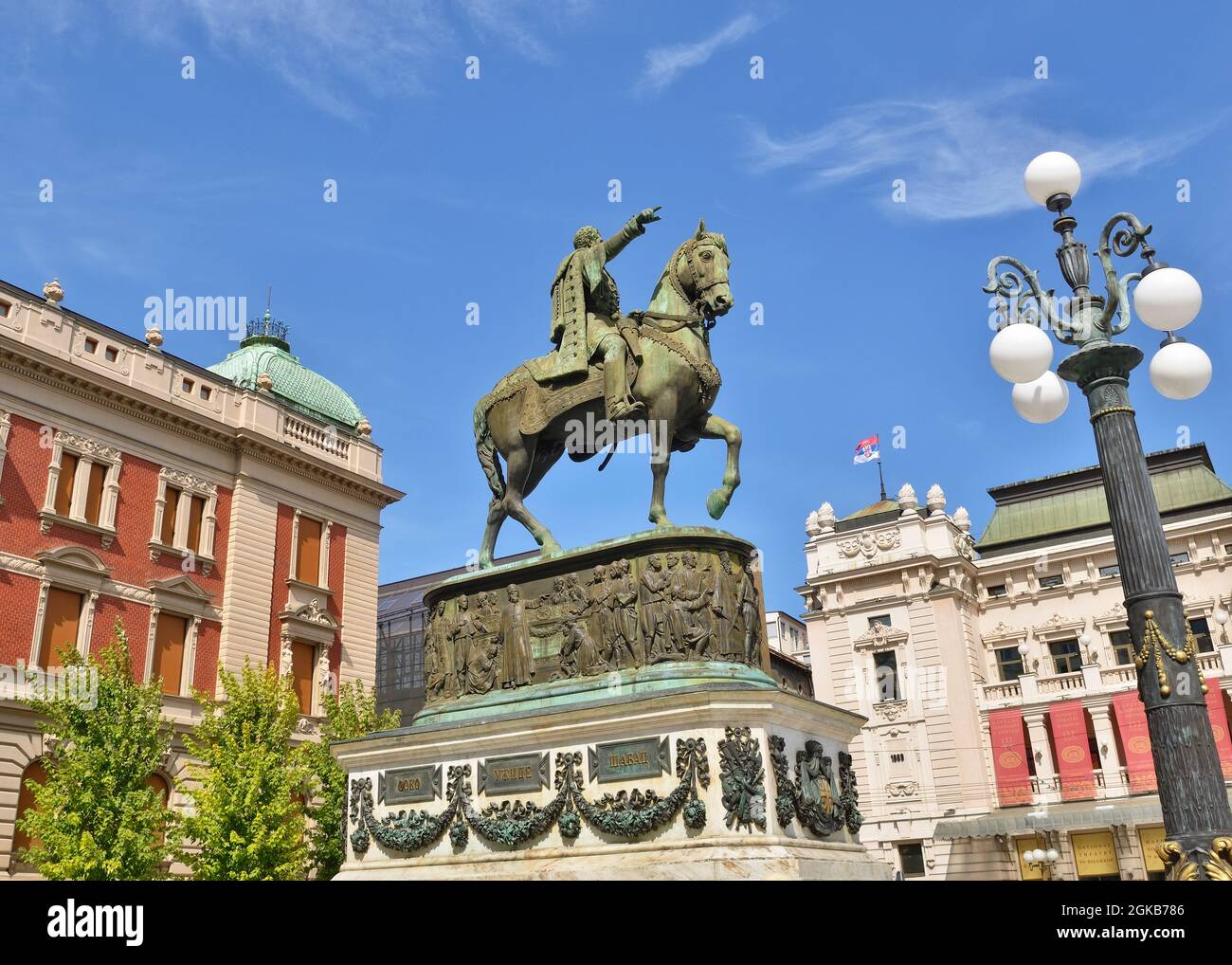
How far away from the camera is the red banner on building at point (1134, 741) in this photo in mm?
41344

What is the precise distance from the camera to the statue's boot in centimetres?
1255

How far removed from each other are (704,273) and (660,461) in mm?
2448

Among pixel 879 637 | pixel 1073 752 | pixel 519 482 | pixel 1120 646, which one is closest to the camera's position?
pixel 519 482

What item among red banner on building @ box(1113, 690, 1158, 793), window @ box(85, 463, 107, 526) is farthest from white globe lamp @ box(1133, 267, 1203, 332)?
red banner on building @ box(1113, 690, 1158, 793)

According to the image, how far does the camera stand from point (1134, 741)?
4188cm

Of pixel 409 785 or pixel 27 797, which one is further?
pixel 27 797

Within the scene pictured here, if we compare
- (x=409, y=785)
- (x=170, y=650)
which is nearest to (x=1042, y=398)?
(x=409, y=785)

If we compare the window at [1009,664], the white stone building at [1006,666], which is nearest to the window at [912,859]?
the white stone building at [1006,666]

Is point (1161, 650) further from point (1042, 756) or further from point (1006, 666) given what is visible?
point (1006, 666)

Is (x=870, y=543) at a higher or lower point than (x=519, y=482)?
higher

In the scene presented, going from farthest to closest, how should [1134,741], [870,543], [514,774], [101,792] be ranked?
[870,543] → [1134,741] → [101,792] → [514,774]
